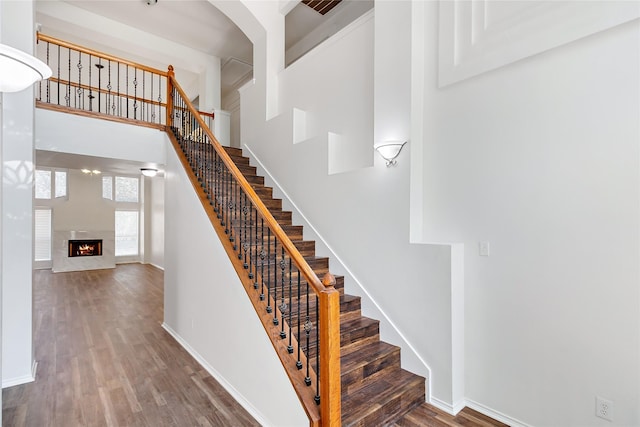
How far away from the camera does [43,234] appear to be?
9883 mm

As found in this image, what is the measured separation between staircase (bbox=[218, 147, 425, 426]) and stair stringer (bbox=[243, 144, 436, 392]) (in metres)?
0.05

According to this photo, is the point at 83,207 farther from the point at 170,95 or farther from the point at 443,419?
the point at 443,419

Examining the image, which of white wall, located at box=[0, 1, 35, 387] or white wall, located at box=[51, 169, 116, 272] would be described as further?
white wall, located at box=[51, 169, 116, 272]

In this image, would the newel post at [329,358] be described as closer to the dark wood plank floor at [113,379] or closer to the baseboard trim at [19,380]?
the dark wood plank floor at [113,379]

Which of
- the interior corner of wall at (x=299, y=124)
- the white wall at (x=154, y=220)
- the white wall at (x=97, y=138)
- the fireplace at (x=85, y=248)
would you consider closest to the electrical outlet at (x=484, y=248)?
the interior corner of wall at (x=299, y=124)

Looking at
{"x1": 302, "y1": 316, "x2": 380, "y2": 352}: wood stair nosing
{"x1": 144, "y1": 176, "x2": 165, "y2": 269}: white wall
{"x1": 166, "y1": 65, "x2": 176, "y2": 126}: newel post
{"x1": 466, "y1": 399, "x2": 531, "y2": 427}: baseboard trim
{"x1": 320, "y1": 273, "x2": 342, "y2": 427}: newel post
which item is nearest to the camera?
{"x1": 320, "y1": 273, "x2": 342, "y2": 427}: newel post

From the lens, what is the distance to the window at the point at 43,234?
32.2 feet

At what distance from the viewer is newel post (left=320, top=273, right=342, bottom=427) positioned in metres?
1.99

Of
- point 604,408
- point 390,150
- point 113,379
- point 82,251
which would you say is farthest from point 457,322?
point 82,251

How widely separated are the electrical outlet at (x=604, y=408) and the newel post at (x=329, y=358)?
1732mm

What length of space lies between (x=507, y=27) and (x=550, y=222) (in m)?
1.57

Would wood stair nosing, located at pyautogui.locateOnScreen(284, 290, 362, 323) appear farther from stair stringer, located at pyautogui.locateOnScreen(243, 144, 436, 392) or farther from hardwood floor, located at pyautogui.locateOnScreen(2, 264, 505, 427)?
hardwood floor, located at pyautogui.locateOnScreen(2, 264, 505, 427)

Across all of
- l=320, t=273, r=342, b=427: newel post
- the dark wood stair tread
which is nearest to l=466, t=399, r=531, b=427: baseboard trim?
the dark wood stair tread

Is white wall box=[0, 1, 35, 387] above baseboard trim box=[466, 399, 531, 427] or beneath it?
above
